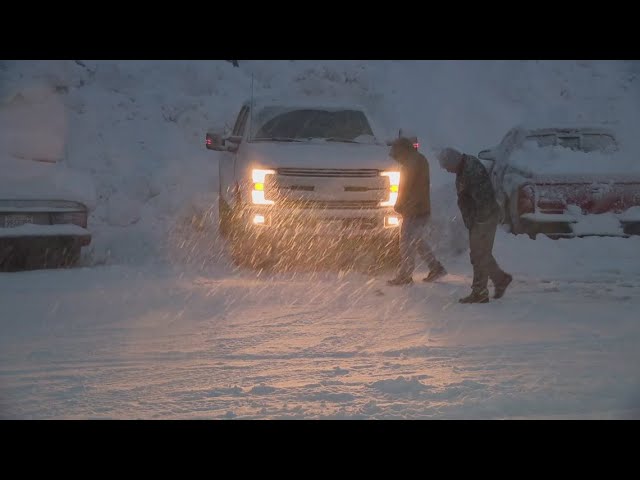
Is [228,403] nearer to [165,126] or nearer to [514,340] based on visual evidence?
[514,340]

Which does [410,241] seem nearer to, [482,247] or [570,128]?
[482,247]

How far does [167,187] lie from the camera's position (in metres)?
14.6

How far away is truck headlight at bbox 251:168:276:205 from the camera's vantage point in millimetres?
8766

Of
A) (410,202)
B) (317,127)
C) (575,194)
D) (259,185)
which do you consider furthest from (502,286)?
(317,127)

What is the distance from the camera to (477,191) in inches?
284

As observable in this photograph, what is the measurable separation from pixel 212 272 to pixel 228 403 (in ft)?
16.5

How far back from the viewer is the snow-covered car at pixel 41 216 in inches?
337

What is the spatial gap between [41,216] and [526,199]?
248 inches

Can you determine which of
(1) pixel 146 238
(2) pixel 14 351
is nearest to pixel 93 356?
(2) pixel 14 351

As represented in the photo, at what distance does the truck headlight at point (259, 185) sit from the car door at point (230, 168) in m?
0.65

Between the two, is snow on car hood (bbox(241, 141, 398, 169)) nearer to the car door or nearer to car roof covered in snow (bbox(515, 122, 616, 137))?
the car door

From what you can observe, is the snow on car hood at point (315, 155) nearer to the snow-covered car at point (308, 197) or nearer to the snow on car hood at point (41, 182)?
the snow-covered car at point (308, 197)

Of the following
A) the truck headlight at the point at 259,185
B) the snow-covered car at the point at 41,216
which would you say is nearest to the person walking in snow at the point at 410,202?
the truck headlight at the point at 259,185

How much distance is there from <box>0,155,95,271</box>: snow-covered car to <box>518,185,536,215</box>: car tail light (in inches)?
224
